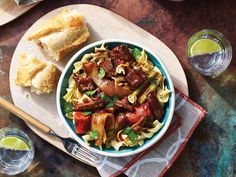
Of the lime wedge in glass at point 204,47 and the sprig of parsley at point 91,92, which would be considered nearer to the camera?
the sprig of parsley at point 91,92

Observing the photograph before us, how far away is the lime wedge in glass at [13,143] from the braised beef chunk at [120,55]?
33.2 inches

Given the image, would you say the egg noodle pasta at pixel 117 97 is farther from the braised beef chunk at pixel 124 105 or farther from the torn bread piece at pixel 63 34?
the torn bread piece at pixel 63 34

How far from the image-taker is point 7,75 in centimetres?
324

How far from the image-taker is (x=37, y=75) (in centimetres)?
304

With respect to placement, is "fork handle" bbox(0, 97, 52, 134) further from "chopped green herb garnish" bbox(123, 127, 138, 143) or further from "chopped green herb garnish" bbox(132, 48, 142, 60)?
"chopped green herb garnish" bbox(132, 48, 142, 60)

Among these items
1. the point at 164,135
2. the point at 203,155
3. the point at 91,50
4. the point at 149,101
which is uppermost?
the point at 91,50

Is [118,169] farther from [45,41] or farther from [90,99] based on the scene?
[45,41]

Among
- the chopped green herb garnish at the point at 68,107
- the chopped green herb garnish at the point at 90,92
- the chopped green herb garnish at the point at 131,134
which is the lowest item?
the chopped green herb garnish at the point at 131,134

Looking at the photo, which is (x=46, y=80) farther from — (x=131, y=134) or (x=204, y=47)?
(x=204, y=47)

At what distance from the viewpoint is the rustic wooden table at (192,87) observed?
320 centimetres

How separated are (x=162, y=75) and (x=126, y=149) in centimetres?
50

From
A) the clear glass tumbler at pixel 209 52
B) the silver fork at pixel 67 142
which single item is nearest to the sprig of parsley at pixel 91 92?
the silver fork at pixel 67 142

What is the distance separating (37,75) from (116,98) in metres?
0.52

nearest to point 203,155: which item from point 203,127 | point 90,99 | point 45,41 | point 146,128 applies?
point 203,127
